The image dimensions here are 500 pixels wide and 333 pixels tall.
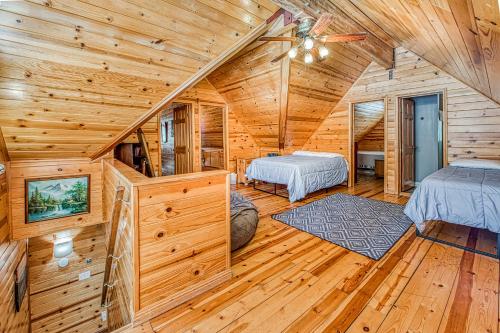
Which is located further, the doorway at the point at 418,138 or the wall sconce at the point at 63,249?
the doorway at the point at 418,138

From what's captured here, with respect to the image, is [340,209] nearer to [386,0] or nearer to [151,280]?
[386,0]

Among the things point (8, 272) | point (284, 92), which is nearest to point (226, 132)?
point (284, 92)

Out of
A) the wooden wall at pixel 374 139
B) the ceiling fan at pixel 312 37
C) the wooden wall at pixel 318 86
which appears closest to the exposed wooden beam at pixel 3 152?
the ceiling fan at pixel 312 37

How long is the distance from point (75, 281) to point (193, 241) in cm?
278

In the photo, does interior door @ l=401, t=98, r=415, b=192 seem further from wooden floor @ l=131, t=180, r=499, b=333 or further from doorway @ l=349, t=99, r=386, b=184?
wooden floor @ l=131, t=180, r=499, b=333

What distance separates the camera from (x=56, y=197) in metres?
2.99

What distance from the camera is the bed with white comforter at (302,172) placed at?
158 inches

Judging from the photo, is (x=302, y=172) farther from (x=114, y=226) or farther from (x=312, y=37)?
(x=114, y=226)

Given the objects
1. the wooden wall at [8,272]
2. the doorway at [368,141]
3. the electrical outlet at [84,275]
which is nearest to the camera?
the wooden wall at [8,272]

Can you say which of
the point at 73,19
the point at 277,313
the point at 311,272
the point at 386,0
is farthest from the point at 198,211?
the point at 386,0

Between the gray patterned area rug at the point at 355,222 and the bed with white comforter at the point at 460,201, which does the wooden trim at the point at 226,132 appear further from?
the bed with white comforter at the point at 460,201

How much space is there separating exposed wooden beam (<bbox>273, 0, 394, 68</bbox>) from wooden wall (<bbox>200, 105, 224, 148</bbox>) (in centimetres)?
325

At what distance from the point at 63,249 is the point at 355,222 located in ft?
12.8

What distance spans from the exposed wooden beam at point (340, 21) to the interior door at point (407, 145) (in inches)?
37.6
